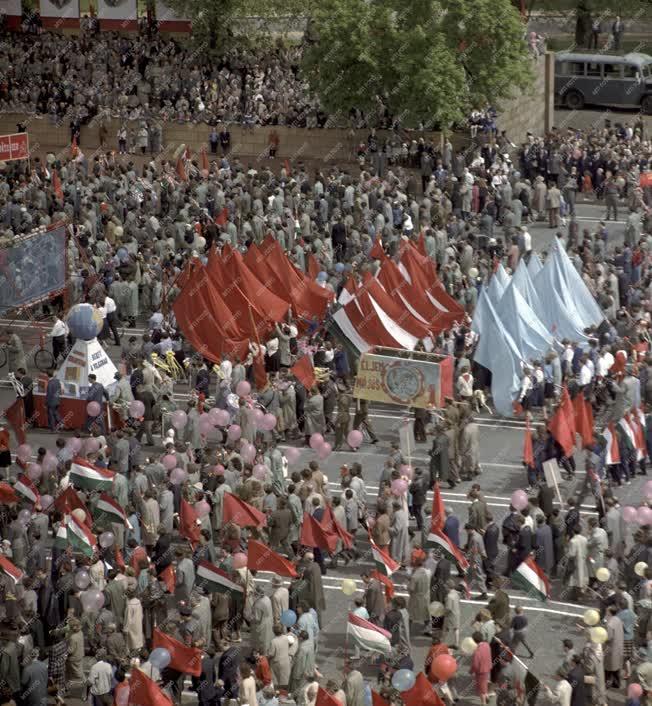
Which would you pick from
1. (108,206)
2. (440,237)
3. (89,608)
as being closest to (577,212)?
(440,237)

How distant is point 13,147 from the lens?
4066cm

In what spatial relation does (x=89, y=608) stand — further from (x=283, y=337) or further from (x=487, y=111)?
(x=487, y=111)

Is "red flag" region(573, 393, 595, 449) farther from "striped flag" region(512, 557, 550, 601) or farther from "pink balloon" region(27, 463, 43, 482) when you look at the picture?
"pink balloon" region(27, 463, 43, 482)

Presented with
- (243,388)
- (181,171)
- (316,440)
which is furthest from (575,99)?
(316,440)

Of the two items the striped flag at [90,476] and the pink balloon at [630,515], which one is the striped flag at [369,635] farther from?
the striped flag at [90,476]

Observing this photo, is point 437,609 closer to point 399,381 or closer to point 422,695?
point 422,695

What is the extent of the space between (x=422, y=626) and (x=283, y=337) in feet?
29.5

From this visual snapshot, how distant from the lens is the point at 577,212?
42.5 meters

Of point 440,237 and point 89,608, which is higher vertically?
point 440,237

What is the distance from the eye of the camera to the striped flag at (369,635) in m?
20.9

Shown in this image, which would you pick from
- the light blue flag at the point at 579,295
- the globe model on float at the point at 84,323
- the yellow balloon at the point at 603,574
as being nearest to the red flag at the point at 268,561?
the yellow balloon at the point at 603,574

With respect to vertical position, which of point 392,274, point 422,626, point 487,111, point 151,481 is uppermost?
point 487,111

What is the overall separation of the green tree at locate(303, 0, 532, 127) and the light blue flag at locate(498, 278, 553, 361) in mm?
13436

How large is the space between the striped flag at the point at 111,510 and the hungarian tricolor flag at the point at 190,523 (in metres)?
0.77
